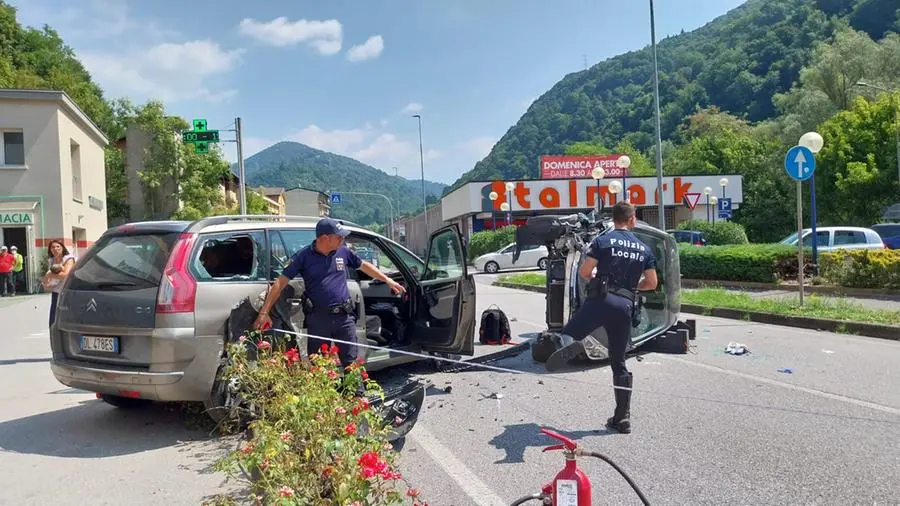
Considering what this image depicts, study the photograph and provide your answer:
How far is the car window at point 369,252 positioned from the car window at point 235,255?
0.88 m

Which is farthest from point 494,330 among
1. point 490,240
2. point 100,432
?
point 490,240

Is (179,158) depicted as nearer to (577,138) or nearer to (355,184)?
(577,138)

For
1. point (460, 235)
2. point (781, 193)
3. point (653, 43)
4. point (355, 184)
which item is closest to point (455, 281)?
point (460, 235)

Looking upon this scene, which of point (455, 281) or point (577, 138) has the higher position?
point (577, 138)

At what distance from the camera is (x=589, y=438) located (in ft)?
16.0

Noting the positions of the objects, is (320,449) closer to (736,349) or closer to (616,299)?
(616,299)

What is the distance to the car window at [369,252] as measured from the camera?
665cm

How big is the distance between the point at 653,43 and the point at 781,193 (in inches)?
1281

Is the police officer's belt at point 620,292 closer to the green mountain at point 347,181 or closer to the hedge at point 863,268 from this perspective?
the hedge at point 863,268

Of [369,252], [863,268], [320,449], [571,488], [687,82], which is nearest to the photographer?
[571,488]

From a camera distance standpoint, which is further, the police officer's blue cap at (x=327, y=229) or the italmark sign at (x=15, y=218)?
the italmark sign at (x=15, y=218)

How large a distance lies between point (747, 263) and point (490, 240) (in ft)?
66.8

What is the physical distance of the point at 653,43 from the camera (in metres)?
20.0

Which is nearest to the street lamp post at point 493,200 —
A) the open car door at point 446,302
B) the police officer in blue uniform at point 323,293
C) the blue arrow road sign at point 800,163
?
the blue arrow road sign at point 800,163
